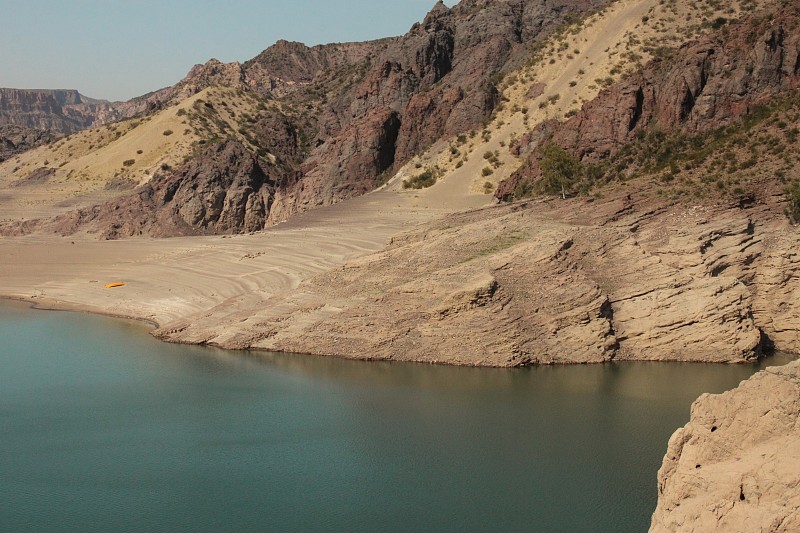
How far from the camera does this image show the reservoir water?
19.6m

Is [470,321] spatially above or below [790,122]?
below

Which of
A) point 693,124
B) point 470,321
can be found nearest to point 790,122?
point 693,124

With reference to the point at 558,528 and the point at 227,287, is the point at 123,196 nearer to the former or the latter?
the point at 227,287

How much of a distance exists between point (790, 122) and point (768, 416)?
27.4m

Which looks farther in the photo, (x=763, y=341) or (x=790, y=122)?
(x=790, y=122)

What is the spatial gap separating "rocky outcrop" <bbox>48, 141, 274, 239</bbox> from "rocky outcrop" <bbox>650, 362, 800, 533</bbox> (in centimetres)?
5345

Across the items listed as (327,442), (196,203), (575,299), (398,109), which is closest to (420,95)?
(398,109)

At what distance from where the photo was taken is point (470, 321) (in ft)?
102

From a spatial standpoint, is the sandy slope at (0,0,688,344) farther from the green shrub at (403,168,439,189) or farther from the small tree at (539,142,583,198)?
the small tree at (539,142,583,198)

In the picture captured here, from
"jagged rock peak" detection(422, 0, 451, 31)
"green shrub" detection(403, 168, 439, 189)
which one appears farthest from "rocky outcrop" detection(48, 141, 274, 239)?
"jagged rock peak" detection(422, 0, 451, 31)

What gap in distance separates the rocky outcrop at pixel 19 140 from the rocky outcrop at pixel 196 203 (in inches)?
1431

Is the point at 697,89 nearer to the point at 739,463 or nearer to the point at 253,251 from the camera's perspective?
the point at 253,251

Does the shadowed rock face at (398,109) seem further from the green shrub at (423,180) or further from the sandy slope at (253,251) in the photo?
the green shrub at (423,180)

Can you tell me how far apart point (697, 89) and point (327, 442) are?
102 ft
